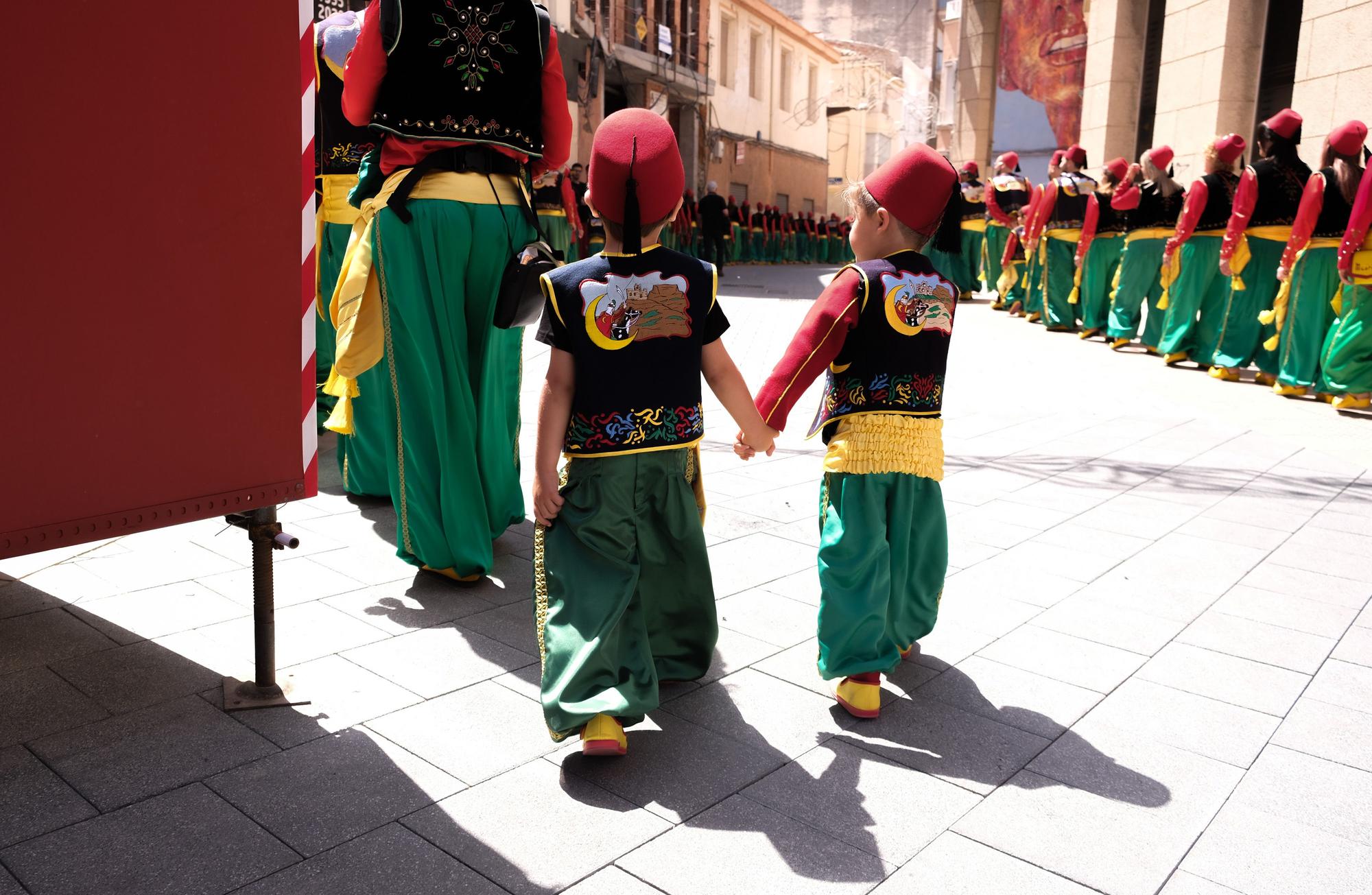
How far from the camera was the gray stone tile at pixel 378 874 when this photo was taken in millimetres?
2172

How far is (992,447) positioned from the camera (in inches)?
267

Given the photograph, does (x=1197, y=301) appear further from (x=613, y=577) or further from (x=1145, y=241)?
(x=613, y=577)

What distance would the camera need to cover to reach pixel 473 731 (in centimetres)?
288

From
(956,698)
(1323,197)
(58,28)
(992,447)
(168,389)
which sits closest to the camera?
(58,28)

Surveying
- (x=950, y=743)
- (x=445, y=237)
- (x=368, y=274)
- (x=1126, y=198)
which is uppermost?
(x=1126, y=198)

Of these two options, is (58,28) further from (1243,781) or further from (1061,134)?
(1061,134)

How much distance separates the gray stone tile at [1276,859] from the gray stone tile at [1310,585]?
181 cm

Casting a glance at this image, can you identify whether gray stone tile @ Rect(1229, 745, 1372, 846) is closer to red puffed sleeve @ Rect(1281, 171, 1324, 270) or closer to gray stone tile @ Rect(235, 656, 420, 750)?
gray stone tile @ Rect(235, 656, 420, 750)

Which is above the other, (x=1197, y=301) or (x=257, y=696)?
(x=1197, y=301)

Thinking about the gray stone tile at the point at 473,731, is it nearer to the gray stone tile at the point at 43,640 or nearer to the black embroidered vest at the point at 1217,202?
the gray stone tile at the point at 43,640

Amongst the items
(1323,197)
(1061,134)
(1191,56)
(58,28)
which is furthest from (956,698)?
(1061,134)

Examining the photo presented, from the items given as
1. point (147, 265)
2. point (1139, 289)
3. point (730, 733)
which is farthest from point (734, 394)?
point (1139, 289)

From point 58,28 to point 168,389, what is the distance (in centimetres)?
77

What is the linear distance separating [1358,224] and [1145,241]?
3677 mm
